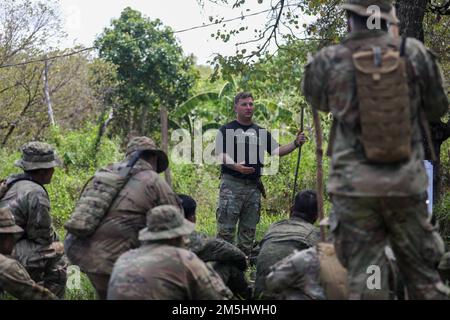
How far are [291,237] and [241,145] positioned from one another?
241 centimetres

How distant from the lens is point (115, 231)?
6.46 m

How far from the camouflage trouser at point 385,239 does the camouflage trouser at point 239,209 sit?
13.7ft

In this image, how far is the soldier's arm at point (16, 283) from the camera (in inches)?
256

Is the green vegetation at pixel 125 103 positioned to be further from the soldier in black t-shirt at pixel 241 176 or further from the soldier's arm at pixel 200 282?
the soldier's arm at pixel 200 282

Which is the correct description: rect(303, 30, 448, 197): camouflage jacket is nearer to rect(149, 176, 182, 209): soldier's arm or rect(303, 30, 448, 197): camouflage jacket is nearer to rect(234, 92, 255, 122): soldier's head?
rect(149, 176, 182, 209): soldier's arm

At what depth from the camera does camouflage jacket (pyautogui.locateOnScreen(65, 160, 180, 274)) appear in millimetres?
6457

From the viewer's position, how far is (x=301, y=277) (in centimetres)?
572

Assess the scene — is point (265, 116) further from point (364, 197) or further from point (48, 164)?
point (364, 197)

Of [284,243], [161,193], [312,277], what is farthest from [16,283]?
[312,277]

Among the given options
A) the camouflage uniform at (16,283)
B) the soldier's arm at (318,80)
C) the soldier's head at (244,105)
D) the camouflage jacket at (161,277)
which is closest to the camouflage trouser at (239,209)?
the soldier's head at (244,105)

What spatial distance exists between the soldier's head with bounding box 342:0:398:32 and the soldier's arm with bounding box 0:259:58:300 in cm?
326

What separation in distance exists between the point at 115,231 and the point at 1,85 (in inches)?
639
